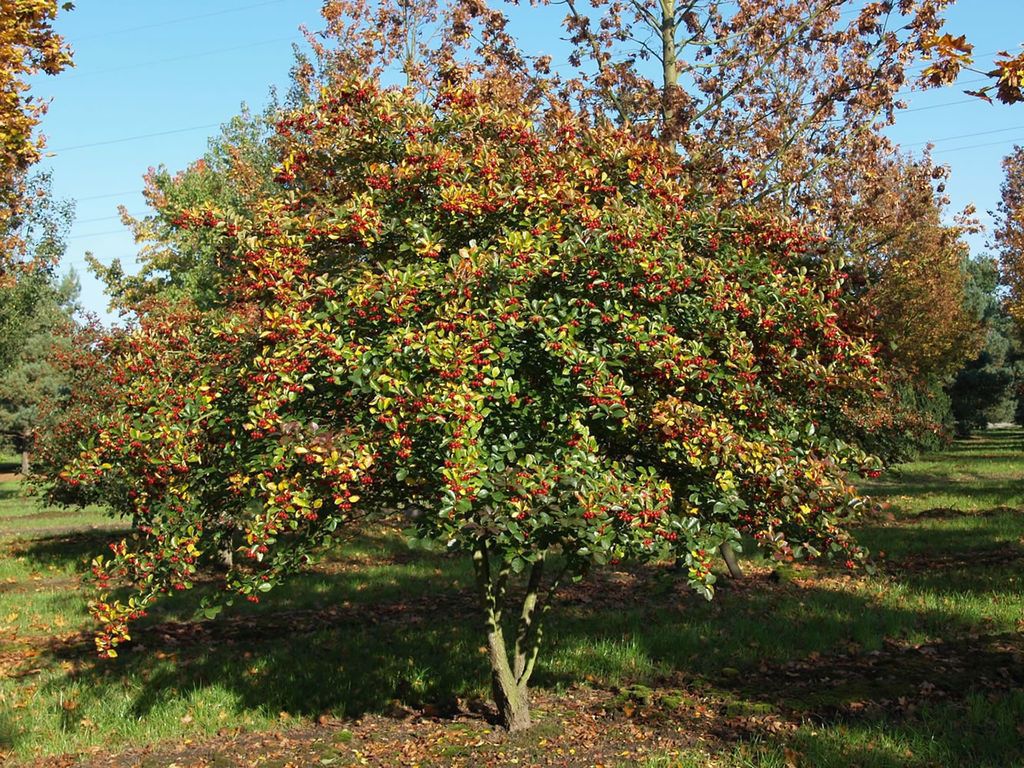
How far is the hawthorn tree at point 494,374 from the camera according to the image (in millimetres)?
5473

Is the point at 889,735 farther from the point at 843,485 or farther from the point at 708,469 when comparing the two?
the point at 708,469

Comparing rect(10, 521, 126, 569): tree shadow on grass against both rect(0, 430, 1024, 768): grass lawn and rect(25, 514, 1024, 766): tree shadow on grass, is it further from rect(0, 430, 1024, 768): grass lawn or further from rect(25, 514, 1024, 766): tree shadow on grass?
rect(25, 514, 1024, 766): tree shadow on grass

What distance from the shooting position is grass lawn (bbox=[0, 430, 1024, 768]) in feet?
21.8

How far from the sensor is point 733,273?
6.68 m

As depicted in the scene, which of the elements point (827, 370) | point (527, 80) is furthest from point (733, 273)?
point (527, 80)

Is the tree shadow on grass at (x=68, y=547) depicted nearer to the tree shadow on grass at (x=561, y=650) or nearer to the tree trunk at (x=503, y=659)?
Answer: the tree shadow on grass at (x=561, y=650)

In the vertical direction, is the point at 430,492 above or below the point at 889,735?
above

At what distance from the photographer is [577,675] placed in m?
8.63

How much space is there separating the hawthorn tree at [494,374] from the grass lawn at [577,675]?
3.97ft

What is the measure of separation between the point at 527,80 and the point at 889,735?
12239 mm

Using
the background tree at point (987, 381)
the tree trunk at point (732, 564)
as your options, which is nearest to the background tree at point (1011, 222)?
the background tree at point (987, 381)

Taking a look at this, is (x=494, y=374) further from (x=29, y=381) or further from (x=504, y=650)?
(x=29, y=381)

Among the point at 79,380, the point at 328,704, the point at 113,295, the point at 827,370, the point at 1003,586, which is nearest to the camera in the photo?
the point at 827,370

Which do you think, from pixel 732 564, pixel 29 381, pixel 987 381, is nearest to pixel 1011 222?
pixel 987 381
